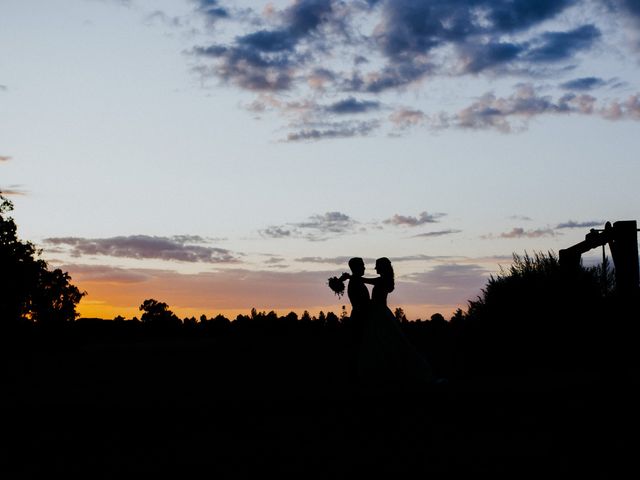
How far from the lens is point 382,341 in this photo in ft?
47.3

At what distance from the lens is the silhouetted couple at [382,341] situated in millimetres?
14297

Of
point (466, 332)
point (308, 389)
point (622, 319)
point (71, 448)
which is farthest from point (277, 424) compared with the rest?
point (466, 332)

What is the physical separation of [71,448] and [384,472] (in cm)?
384

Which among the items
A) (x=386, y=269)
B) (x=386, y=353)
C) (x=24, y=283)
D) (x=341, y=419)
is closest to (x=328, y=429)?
(x=341, y=419)

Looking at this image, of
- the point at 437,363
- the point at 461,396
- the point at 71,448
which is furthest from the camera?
the point at 437,363

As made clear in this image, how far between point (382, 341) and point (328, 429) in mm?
4834

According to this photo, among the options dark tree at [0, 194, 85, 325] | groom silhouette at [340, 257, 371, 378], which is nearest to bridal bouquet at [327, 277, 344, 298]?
groom silhouette at [340, 257, 371, 378]

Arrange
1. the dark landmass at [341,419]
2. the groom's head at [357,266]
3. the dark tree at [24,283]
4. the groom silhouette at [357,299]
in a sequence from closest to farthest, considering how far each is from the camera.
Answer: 1. the dark landmass at [341,419]
2. the groom's head at [357,266]
3. the groom silhouette at [357,299]
4. the dark tree at [24,283]

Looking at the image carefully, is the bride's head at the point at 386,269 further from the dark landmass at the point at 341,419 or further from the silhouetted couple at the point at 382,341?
the dark landmass at the point at 341,419

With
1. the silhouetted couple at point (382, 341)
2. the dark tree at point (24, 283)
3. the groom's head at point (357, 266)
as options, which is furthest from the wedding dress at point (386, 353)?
the dark tree at point (24, 283)

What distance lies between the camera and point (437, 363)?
66.6 ft

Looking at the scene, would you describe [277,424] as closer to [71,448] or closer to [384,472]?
[71,448]

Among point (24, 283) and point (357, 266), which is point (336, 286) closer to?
point (357, 266)

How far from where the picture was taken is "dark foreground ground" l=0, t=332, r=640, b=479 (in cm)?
755
